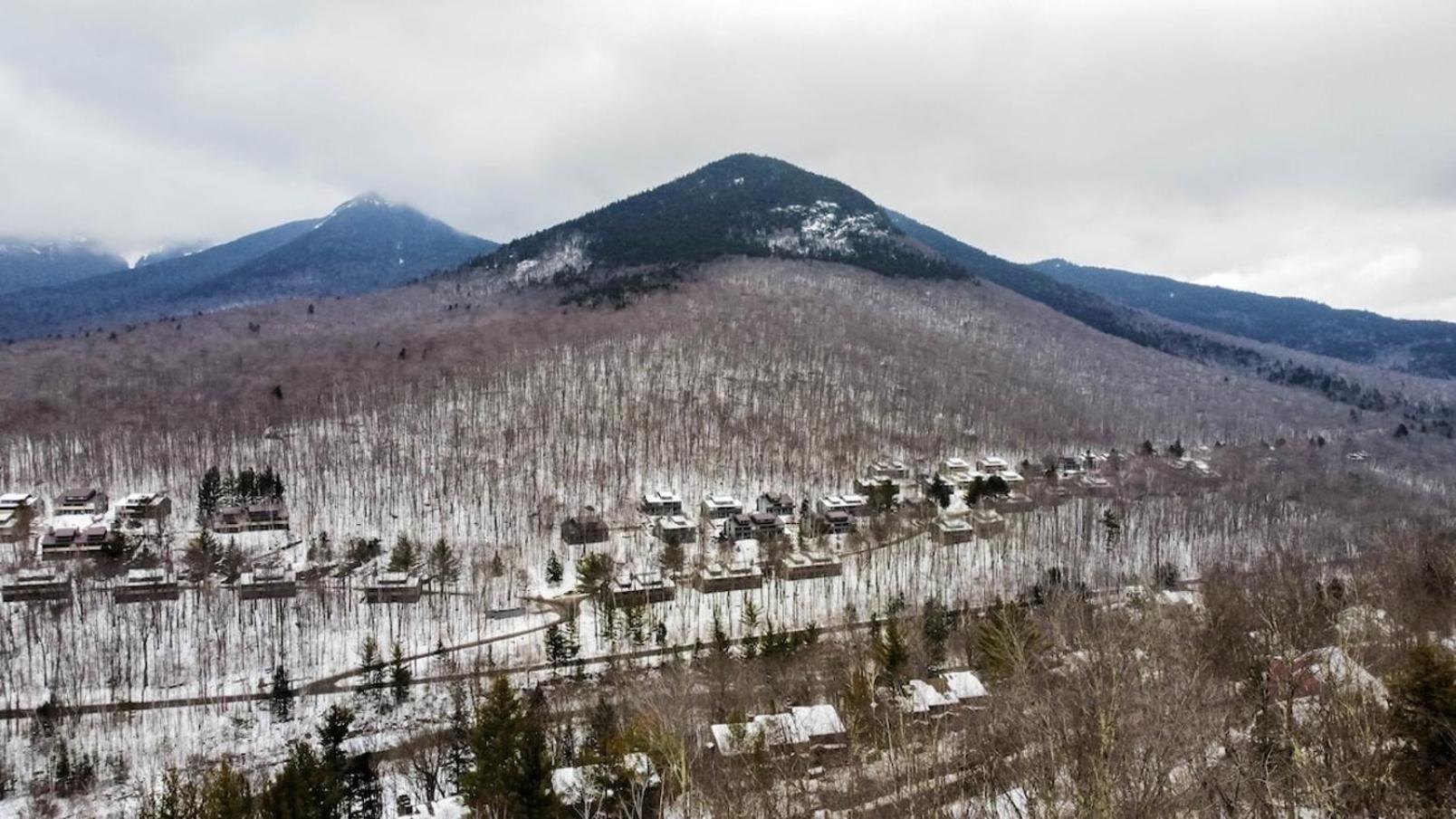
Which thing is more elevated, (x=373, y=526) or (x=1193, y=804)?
(x=1193, y=804)

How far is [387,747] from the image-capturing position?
32344 millimetres

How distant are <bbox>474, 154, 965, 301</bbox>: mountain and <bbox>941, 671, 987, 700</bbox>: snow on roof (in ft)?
345

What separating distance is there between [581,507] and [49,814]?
114 ft

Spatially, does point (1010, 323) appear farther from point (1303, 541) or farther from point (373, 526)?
point (373, 526)

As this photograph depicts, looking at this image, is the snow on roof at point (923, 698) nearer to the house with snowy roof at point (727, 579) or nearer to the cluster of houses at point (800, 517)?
the house with snowy roof at point (727, 579)

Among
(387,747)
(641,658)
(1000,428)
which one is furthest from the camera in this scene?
(1000,428)

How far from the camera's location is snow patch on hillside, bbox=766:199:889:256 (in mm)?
161625

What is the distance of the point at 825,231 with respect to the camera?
Result: 16912 centimetres

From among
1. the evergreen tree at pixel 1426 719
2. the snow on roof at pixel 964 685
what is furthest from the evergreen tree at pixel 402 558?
the evergreen tree at pixel 1426 719

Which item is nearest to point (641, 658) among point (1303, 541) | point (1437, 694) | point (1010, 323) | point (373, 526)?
point (373, 526)

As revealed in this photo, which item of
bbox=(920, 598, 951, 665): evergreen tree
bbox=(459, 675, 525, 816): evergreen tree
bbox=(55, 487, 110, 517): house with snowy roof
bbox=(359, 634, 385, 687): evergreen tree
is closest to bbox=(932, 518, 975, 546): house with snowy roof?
bbox=(920, 598, 951, 665): evergreen tree

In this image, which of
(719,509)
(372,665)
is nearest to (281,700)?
(372,665)

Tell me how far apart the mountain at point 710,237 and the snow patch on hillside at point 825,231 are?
8.7 inches

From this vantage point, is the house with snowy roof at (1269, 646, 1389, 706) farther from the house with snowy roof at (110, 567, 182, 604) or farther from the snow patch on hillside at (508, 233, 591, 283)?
the snow patch on hillside at (508, 233, 591, 283)
